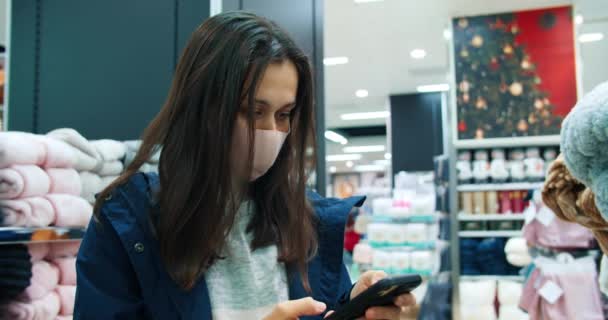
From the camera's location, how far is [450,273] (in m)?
4.79

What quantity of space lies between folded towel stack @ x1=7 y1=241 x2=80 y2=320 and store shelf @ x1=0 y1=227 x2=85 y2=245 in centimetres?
10

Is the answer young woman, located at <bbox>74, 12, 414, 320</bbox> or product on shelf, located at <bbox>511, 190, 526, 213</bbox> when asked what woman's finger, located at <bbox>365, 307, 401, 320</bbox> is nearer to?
young woman, located at <bbox>74, 12, 414, 320</bbox>

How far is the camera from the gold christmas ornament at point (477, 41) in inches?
208

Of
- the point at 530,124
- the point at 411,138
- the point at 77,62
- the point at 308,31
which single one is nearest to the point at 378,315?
the point at 77,62

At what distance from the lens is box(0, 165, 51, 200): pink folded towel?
1315 millimetres

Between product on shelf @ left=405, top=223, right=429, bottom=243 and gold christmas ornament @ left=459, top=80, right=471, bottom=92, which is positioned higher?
gold christmas ornament @ left=459, top=80, right=471, bottom=92

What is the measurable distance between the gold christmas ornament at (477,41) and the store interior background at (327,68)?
0.25m

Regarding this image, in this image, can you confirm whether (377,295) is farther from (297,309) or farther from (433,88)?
(433,88)

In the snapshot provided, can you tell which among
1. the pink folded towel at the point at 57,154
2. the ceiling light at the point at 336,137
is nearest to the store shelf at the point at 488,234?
the pink folded towel at the point at 57,154

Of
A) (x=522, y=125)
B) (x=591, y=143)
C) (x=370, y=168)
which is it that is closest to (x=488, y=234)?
(x=522, y=125)

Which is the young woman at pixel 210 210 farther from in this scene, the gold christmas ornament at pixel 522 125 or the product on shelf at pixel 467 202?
the gold christmas ornament at pixel 522 125

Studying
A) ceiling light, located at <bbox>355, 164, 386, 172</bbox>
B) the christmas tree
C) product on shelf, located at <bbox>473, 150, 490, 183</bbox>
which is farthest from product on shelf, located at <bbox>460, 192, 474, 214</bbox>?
ceiling light, located at <bbox>355, 164, 386, 172</bbox>

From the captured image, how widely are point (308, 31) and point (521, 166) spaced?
2.79 metres

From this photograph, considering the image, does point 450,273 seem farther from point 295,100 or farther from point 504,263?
point 295,100
